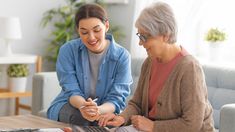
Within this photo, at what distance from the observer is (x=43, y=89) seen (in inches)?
135

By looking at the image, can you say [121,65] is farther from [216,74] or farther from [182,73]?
[216,74]

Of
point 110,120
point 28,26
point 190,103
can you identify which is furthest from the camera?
point 28,26

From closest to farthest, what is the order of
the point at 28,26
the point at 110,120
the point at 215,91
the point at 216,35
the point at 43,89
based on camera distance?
the point at 110,120
the point at 215,91
the point at 43,89
the point at 216,35
the point at 28,26

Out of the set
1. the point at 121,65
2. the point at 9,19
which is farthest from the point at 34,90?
the point at 121,65

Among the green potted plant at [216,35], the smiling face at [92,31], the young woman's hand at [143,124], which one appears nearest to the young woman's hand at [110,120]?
the young woman's hand at [143,124]

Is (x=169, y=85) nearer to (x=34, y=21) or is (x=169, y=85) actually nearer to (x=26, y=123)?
(x=26, y=123)

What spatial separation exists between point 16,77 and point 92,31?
1988 mm

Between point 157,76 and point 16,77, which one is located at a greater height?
point 157,76

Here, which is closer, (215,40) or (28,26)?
(215,40)

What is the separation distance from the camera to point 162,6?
6.25ft

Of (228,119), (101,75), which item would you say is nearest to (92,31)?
(101,75)

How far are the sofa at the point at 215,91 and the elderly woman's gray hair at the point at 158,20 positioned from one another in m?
0.76

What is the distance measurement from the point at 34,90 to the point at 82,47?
3.45ft

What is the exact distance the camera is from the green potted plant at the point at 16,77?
419 centimetres
